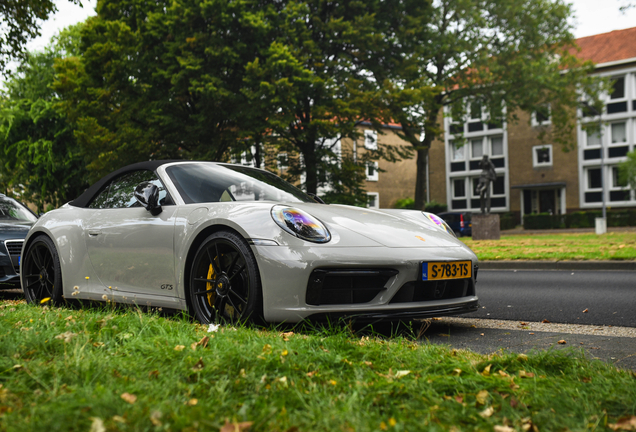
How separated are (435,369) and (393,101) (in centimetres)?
1685

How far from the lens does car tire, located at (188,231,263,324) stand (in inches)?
147

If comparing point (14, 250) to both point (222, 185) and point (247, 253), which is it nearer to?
point (222, 185)

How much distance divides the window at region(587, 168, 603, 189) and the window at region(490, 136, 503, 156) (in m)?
6.45

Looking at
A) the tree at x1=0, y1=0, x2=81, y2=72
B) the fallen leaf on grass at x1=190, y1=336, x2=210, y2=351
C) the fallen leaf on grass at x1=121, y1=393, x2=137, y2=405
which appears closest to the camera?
the fallen leaf on grass at x1=121, y1=393, x2=137, y2=405

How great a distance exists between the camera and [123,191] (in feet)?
16.7

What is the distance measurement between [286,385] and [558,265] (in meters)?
9.36

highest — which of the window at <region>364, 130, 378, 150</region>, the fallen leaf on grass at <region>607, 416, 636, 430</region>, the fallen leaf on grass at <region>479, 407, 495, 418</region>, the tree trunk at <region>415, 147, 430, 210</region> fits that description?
the window at <region>364, 130, 378, 150</region>

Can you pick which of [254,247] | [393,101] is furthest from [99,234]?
[393,101]

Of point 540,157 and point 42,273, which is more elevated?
point 540,157

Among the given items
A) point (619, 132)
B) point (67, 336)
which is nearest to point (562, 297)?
point (67, 336)

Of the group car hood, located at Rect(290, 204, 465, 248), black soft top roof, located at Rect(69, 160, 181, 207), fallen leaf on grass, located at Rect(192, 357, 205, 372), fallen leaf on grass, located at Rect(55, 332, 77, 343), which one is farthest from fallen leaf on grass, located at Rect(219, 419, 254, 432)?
black soft top roof, located at Rect(69, 160, 181, 207)

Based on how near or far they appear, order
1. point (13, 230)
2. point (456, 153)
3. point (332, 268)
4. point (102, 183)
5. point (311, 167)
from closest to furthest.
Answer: point (332, 268), point (102, 183), point (13, 230), point (311, 167), point (456, 153)

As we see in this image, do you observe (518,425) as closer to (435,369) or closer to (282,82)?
(435,369)

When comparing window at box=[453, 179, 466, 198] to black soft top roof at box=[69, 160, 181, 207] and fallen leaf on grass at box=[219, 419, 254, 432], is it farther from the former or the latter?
fallen leaf on grass at box=[219, 419, 254, 432]
